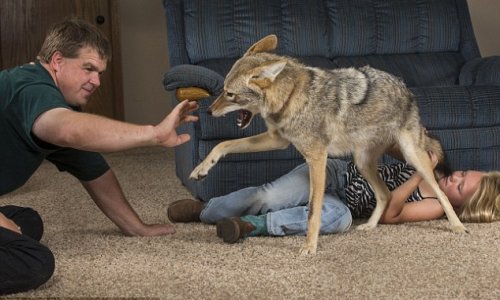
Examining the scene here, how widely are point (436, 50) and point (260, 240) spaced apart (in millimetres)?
2577

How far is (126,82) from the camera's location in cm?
Answer: 668

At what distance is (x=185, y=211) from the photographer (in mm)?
3678

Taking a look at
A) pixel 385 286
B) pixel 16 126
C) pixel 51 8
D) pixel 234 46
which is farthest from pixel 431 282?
pixel 51 8

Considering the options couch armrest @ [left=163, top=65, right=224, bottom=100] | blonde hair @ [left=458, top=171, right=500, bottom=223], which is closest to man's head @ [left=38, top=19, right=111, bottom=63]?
couch armrest @ [left=163, top=65, right=224, bottom=100]

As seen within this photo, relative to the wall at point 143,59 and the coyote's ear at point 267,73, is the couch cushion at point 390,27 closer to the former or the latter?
the wall at point 143,59

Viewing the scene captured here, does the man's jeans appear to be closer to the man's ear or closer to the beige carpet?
the beige carpet

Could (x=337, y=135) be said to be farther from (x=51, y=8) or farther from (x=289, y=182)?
(x=51, y=8)

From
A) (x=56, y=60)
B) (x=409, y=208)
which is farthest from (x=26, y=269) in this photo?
(x=409, y=208)

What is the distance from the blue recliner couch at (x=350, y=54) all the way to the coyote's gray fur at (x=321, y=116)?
72 cm

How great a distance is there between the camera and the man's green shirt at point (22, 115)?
2.71m

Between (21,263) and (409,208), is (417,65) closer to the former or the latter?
(409,208)

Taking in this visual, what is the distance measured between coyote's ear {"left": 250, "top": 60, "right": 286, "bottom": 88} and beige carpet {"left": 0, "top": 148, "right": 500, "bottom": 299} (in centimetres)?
67

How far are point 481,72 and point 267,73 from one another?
7.43 feet

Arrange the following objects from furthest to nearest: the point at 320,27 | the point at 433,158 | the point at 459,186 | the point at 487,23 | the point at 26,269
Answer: the point at 487,23 → the point at 320,27 → the point at 459,186 → the point at 433,158 → the point at 26,269
